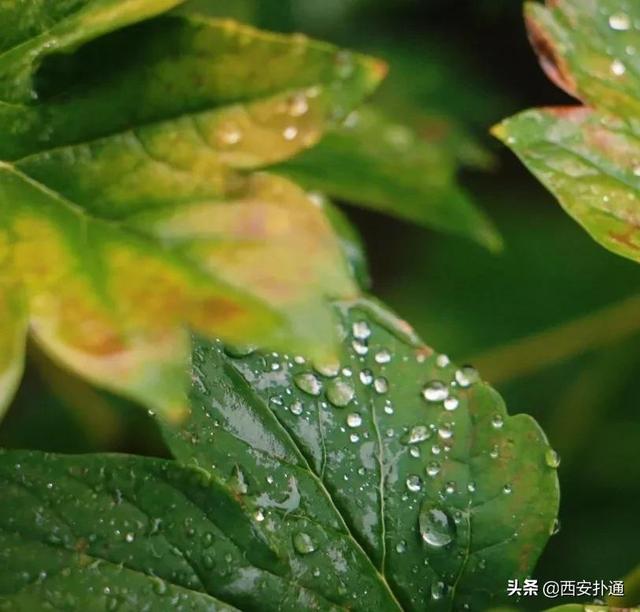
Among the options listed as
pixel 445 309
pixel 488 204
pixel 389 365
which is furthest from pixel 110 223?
pixel 488 204

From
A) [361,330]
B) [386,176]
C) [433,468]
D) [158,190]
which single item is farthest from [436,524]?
[386,176]

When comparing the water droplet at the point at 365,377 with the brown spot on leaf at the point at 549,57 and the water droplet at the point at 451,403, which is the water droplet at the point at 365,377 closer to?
the water droplet at the point at 451,403

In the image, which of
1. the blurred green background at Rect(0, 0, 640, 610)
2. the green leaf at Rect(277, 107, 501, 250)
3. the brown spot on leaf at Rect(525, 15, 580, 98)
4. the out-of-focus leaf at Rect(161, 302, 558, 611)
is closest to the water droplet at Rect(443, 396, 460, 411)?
the out-of-focus leaf at Rect(161, 302, 558, 611)

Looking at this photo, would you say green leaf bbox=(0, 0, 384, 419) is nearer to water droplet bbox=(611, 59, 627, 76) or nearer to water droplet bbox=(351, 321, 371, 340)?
water droplet bbox=(351, 321, 371, 340)

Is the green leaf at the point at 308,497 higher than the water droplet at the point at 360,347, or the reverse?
the water droplet at the point at 360,347

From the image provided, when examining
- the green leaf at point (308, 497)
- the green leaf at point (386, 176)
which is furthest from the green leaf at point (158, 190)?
the green leaf at point (386, 176)
